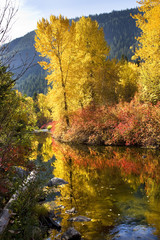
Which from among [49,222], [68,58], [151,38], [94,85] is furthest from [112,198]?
[94,85]

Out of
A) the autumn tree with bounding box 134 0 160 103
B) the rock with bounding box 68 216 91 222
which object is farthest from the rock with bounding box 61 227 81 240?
the autumn tree with bounding box 134 0 160 103

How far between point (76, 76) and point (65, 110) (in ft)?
10.2

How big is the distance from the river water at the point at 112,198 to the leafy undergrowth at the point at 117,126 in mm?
3283

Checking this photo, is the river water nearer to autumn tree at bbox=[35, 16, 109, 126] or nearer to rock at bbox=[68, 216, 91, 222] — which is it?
rock at bbox=[68, 216, 91, 222]

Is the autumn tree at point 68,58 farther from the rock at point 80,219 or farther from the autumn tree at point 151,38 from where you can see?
the rock at point 80,219

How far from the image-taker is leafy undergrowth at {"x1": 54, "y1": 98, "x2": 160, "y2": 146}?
526 inches

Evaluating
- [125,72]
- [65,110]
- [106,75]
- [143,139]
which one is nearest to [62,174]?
[143,139]

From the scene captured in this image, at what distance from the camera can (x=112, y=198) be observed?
241 inches

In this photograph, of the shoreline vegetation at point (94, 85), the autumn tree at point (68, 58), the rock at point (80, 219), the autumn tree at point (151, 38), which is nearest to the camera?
the rock at point (80, 219)

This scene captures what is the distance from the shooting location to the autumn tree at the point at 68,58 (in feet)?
54.9

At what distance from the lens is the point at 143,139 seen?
43.9ft

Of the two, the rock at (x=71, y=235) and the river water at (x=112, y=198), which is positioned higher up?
the rock at (x=71, y=235)

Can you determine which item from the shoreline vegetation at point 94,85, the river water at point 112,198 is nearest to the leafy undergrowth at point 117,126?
the shoreline vegetation at point 94,85

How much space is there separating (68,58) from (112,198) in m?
13.9
